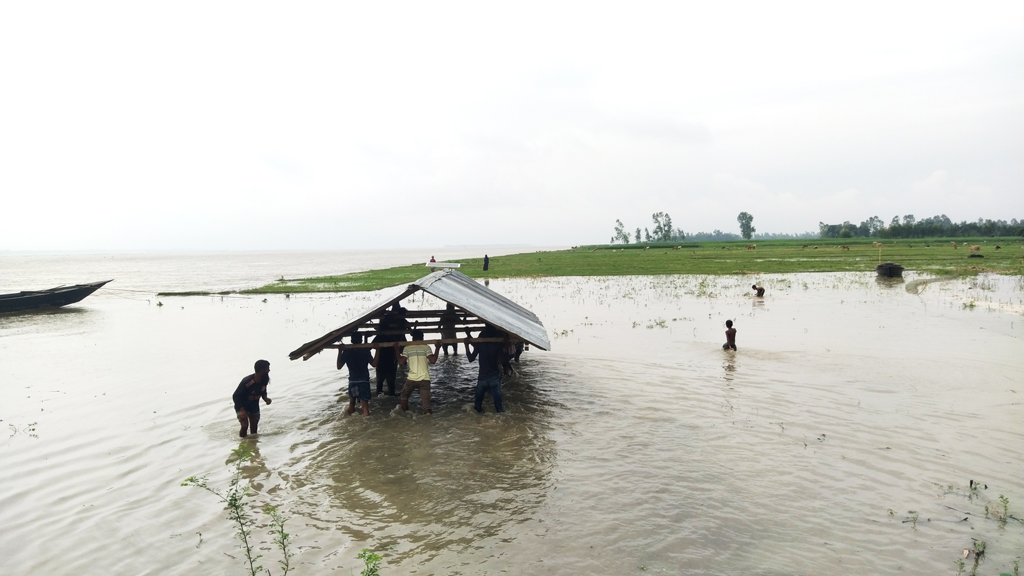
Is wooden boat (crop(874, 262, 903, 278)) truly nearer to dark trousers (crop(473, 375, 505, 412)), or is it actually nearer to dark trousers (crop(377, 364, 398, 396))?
dark trousers (crop(473, 375, 505, 412))

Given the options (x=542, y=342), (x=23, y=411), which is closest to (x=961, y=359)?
(x=542, y=342)

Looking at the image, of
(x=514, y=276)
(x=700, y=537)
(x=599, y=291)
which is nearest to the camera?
(x=700, y=537)

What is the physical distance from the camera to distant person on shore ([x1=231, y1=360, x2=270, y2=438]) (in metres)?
8.79

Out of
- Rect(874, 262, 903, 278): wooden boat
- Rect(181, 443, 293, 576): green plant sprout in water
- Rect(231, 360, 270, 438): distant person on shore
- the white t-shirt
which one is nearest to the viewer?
Rect(181, 443, 293, 576): green plant sprout in water

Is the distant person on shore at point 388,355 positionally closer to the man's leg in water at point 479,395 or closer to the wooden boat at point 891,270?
the man's leg in water at point 479,395

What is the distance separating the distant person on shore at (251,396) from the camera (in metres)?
8.79

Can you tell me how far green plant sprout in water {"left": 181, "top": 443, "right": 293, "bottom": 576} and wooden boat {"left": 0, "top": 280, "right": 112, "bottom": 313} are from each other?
91.0ft

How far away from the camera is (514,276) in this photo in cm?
4212

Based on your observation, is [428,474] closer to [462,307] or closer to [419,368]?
[419,368]

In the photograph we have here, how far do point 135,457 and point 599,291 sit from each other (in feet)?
81.9

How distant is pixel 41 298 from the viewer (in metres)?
28.6

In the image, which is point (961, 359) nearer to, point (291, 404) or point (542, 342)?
point (542, 342)

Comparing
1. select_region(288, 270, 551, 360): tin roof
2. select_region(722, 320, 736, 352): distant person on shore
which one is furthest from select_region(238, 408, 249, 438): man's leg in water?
select_region(722, 320, 736, 352): distant person on shore

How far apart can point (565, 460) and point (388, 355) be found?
4.83 meters
